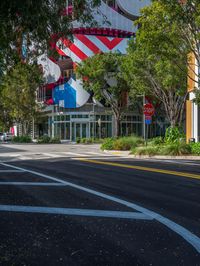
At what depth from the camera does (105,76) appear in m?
48.5

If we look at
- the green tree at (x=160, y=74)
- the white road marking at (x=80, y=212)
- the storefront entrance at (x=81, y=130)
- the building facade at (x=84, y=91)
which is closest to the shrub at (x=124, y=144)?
the green tree at (x=160, y=74)

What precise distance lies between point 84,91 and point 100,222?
5412 cm

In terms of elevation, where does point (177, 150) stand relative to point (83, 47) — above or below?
below

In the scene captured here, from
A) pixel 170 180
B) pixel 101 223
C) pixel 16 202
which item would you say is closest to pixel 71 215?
pixel 101 223

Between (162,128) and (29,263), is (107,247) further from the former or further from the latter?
(162,128)

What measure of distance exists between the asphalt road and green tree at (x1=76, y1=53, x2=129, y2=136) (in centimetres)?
3480

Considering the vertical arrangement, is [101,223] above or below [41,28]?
below

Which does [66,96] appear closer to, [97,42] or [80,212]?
[97,42]

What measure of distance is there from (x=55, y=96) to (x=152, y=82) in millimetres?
30620

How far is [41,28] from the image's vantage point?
8695mm

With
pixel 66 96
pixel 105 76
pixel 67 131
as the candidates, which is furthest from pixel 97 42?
pixel 105 76

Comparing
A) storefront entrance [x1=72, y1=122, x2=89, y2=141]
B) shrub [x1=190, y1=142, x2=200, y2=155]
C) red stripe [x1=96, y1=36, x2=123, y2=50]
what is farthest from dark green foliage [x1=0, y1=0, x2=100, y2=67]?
red stripe [x1=96, y1=36, x2=123, y2=50]

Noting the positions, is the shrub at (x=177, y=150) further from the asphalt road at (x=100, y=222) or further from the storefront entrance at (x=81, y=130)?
the storefront entrance at (x=81, y=130)

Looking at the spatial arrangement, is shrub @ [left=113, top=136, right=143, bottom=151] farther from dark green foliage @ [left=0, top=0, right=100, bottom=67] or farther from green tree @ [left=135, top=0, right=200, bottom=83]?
dark green foliage @ [left=0, top=0, right=100, bottom=67]
